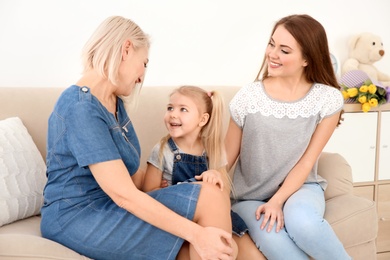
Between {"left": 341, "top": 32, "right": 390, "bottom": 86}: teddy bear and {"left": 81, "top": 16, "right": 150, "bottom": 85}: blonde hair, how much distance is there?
1892 mm

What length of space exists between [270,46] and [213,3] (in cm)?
93

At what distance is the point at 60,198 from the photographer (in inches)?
61.1

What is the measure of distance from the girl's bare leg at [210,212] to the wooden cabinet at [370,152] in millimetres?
1515

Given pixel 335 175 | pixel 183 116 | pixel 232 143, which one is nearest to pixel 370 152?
pixel 335 175

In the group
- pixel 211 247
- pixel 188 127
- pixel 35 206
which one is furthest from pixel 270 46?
pixel 35 206

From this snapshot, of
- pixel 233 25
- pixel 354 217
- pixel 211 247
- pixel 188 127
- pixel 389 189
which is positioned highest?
pixel 233 25

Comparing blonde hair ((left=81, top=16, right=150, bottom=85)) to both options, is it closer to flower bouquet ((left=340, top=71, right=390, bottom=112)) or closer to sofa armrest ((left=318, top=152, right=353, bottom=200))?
sofa armrest ((left=318, top=152, right=353, bottom=200))

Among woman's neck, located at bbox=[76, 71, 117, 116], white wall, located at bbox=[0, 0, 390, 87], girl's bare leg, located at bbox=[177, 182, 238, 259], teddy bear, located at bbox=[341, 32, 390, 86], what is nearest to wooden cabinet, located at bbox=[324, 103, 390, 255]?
teddy bear, located at bbox=[341, 32, 390, 86]

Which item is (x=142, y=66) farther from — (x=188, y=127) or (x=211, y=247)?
(x=211, y=247)

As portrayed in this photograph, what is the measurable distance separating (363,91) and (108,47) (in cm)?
173

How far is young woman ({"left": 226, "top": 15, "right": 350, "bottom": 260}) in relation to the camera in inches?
76.9

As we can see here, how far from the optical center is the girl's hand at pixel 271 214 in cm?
176

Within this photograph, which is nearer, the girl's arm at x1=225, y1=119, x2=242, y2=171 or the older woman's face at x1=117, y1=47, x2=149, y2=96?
the older woman's face at x1=117, y1=47, x2=149, y2=96

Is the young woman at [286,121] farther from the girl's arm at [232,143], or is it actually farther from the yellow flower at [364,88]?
the yellow flower at [364,88]
